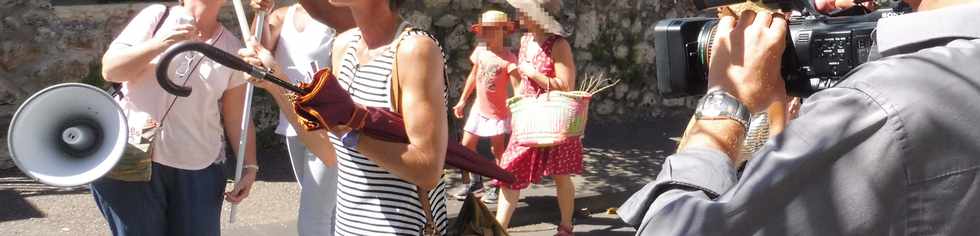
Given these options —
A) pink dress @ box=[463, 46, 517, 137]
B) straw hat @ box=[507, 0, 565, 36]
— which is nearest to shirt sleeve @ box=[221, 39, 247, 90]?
straw hat @ box=[507, 0, 565, 36]

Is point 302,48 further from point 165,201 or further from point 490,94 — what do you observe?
point 490,94

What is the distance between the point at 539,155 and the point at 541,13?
0.78 m

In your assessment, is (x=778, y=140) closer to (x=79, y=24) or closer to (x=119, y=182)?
(x=119, y=182)

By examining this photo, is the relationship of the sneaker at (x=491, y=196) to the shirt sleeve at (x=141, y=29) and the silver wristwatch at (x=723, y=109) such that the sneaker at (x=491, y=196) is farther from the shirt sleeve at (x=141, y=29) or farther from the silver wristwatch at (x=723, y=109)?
the silver wristwatch at (x=723, y=109)

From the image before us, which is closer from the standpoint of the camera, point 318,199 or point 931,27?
point 931,27

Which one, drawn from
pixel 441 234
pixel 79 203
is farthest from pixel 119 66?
pixel 79 203

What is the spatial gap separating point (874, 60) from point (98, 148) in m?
2.43

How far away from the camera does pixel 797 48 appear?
5.96ft

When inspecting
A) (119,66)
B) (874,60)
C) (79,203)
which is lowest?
(79,203)

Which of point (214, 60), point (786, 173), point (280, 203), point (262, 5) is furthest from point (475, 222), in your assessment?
point (280, 203)

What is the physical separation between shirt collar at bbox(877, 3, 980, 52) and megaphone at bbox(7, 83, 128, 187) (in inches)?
92.4

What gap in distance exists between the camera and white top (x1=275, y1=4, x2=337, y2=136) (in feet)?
12.4

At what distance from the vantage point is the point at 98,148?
3.13 meters

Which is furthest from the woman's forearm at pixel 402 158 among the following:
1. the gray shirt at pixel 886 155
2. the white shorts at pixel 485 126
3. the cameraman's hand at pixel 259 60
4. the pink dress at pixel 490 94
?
the white shorts at pixel 485 126
